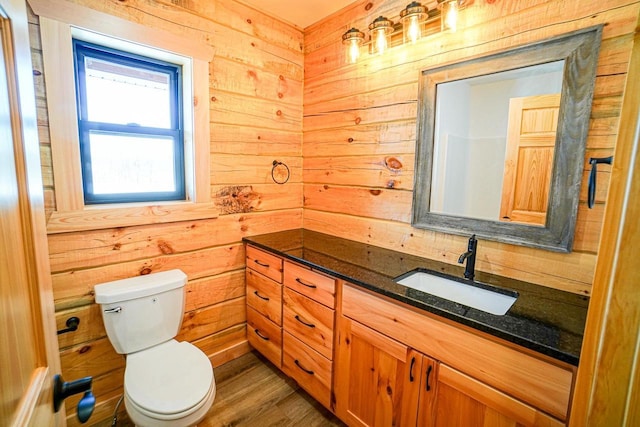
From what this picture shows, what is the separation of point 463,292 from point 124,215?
1876 millimetres

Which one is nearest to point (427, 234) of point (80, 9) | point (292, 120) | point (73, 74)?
point (292, 120)

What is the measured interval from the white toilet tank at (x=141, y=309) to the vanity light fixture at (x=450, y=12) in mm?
1994

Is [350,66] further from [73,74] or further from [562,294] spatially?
[562,294]

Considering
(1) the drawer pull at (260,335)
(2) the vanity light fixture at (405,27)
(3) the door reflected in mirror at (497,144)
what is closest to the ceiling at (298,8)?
(2) the vanity light fixture at (405,27)

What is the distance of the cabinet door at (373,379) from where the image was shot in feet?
4.05

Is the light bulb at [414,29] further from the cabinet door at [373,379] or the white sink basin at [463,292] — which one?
the cabinet door at [373,379]

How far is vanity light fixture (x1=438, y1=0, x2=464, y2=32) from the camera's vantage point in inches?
55.4

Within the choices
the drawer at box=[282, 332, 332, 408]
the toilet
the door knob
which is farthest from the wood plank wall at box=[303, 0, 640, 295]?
the door knob

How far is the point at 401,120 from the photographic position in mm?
1778

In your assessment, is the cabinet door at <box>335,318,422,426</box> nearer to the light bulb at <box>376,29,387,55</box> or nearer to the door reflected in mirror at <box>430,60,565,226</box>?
the door reflected in mirror at <box>430,60,565,226</box>

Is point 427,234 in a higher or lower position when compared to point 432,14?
lower

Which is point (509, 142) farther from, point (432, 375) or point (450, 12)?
point (432, 375)

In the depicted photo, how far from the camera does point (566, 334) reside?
934 millimetres

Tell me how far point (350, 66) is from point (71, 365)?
2474 mm
